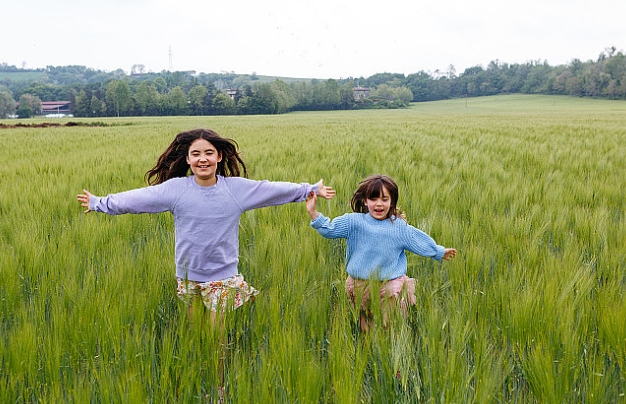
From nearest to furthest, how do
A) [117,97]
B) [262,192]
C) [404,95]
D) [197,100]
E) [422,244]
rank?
[422,244] → [262,192] → [117,97] → [197,100] → [404,95]

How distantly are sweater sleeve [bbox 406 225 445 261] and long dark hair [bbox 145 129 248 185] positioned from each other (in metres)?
0.84

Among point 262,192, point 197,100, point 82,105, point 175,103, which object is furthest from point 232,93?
point 262,192

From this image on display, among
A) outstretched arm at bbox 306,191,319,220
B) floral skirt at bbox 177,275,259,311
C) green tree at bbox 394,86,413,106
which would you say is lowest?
floral skirt at bbox 177,275,259,311

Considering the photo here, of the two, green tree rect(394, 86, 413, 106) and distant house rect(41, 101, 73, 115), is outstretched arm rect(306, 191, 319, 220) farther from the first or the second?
distant house rect(41, 101, 73, 115)

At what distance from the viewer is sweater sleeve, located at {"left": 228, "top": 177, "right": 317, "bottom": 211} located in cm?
213

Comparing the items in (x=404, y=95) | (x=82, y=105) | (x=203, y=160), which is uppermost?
(x=404, y=95)

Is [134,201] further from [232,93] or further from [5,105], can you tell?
[232,93]

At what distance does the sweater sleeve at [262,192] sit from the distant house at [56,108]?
97.9m

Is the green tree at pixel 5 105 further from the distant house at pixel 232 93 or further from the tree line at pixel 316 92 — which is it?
the distant house at pixel 232 93

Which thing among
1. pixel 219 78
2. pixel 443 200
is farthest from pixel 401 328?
pixel 219 78

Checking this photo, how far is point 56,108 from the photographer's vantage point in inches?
3487

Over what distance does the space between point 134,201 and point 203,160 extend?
0.36 metres

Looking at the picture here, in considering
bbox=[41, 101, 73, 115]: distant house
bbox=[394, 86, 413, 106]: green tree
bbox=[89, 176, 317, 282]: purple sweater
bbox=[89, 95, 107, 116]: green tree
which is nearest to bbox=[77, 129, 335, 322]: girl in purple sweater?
bbox=[89, 176, 317, 282]: purple sweater

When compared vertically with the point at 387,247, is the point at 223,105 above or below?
above
